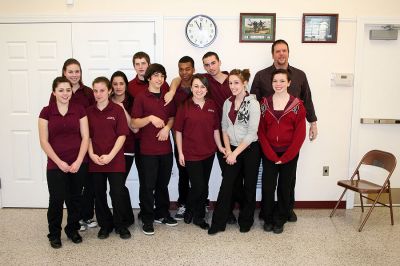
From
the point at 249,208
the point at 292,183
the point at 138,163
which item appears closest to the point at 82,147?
the point at 138,163

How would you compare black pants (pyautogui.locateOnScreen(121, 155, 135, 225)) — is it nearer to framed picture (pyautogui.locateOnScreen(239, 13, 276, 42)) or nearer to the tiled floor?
the tiled floor

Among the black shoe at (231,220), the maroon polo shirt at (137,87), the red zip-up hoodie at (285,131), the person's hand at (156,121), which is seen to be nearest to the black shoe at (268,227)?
the black shoe at (231,220)

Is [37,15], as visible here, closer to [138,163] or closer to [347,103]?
[138,163]

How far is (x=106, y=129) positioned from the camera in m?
3.03

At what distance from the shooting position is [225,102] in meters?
3.25

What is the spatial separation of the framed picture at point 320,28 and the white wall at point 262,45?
0.06 metres

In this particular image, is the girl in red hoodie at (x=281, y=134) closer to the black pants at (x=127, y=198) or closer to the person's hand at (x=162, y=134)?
the person's hand at (x=162, y=134)

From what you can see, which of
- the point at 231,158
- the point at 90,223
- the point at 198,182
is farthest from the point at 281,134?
the point at 90,223

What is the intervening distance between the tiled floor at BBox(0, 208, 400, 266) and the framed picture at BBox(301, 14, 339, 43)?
1889 millimetres

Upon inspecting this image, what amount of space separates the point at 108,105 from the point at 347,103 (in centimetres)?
254

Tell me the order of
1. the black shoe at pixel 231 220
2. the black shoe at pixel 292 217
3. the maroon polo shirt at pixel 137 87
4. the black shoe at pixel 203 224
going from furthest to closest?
the black shoe at pixel 292 217
the black shoe at pixel 231 220
the black shoe at pixel 203 224
the maroon polo shirt at pixel 137 87

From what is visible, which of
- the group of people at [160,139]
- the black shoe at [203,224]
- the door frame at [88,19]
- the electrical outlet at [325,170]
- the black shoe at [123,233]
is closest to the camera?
the group of people at [160,139]

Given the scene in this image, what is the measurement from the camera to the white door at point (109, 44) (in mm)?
3854

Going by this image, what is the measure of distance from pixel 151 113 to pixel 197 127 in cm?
42
